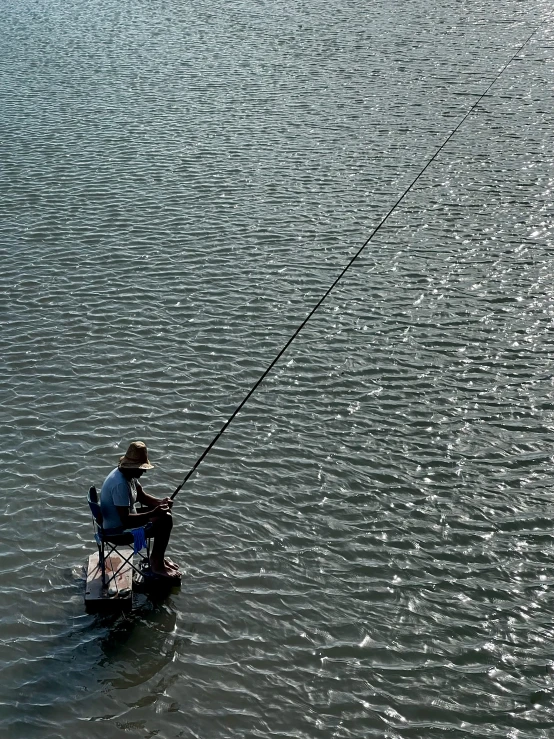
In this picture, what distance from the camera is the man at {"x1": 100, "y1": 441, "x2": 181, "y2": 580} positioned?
9.95 metres

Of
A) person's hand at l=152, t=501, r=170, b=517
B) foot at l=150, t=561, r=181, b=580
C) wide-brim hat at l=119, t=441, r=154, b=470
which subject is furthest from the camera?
foot at l=150, t=561, r=181, b=580

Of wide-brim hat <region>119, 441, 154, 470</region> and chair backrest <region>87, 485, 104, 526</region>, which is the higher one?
wide-brim hat <region>119, 441, 154, 470</region>

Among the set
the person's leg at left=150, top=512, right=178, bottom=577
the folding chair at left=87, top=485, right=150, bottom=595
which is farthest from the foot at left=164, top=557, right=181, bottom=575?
the folding chair at left=87, top=485, right=150, bottom=595

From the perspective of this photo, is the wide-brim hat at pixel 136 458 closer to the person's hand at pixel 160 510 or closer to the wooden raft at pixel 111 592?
the person's hand at pixel 160 510

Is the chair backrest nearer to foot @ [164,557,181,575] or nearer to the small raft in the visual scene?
the small raft

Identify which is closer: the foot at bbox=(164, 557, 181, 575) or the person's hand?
the person's hand

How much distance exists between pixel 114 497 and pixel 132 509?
0.98 feet

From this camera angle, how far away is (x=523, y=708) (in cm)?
902

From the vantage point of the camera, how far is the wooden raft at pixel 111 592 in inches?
387

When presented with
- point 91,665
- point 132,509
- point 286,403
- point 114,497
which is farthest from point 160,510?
point 286,403

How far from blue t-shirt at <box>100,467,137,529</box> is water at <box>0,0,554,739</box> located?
37.3 inches

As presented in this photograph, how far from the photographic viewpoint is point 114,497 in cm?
996

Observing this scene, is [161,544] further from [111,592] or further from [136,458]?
[136,458]

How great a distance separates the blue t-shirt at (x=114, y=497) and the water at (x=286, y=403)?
0.95 meters
